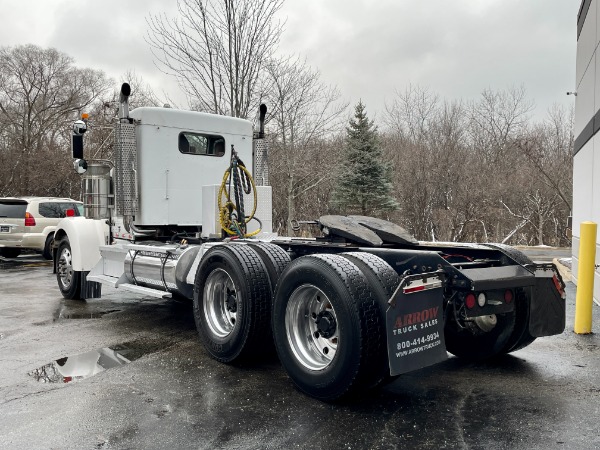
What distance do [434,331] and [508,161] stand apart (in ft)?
94.3

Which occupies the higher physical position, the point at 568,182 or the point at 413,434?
the point at 568,182

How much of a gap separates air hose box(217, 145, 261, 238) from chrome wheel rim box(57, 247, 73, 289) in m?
2.98

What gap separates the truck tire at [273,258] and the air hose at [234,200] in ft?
5.34

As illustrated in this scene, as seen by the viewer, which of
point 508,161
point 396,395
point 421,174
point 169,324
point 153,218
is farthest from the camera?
point 508,161

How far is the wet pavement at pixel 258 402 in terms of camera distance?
3494 millimetres

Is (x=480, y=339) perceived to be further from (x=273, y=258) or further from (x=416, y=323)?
(x=273, y=258)

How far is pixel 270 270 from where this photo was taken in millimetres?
5102

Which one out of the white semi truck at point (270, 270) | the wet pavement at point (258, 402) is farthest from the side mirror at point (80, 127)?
the wet pavement at point (258, 402)

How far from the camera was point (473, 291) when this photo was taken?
163 inches

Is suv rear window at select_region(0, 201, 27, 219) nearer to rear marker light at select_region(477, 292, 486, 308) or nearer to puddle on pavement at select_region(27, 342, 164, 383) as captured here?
puddle on pavement at select_region(27, 342, 164, 383)

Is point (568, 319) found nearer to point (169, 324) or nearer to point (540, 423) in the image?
point (540, 423)

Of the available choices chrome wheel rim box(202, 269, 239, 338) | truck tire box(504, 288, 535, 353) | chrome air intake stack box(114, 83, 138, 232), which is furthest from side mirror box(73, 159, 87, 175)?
truck tire box(504, 288, 535, 353)

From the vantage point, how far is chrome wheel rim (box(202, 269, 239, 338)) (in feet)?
17.9

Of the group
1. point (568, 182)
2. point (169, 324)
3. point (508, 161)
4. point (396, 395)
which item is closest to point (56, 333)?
point (169, 324)
